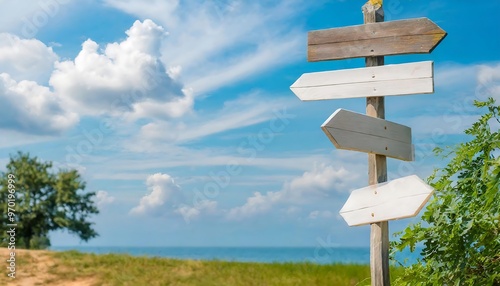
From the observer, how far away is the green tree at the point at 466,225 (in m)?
4.07

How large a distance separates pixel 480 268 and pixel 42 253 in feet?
29.8

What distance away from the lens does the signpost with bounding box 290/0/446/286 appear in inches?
159

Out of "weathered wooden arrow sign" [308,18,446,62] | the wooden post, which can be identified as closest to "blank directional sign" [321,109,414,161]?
the wooden post

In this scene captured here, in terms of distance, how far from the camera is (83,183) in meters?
18.1

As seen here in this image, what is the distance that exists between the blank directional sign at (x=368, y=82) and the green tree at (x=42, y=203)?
46.8 feet

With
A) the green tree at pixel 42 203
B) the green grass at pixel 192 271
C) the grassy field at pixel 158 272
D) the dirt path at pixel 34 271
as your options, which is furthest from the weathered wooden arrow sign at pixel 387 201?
the green tree at pixel 42 203

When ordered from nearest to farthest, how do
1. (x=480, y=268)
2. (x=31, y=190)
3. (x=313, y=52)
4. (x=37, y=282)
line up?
(x=480, y=268), (x=313, y=52), (x=37, y=282), (x=31, y=190)

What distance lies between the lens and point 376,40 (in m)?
4.48

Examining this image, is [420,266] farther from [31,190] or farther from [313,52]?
[31,190]

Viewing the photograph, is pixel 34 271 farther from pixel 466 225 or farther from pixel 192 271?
pixel 466 225

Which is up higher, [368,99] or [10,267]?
[368,99]

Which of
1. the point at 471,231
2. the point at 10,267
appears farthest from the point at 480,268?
the point at 10,267

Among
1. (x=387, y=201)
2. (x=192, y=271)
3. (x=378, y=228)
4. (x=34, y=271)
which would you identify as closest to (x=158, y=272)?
(x=192, y=271)

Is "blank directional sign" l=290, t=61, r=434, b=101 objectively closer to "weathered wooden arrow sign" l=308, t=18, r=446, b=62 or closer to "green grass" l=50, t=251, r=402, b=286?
"weathered wooden arrow sign" l=308, t=18, r=446, b=62
